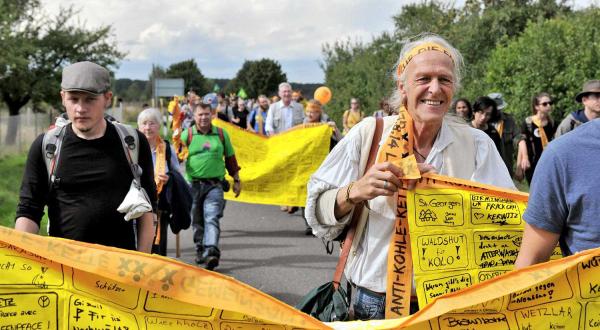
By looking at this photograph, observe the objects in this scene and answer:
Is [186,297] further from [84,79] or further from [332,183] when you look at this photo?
[84,79]

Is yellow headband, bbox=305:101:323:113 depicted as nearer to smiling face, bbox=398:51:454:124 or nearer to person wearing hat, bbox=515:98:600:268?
smiling face, bbox=398:51:454:124

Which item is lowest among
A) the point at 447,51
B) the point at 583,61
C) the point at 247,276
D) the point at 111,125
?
the point at 247,276

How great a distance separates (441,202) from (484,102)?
18.1 feet

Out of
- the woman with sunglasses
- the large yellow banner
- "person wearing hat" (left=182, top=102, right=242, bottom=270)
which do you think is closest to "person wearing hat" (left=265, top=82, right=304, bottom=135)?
"person wearing hat" (left=182, top=102, right=242, bottom=270)

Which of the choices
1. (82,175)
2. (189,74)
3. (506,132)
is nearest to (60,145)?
(82,175)

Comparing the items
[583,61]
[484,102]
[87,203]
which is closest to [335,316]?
[87,203]

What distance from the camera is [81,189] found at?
11.7 ft

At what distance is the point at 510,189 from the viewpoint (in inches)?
111

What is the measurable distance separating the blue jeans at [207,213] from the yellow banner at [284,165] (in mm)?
2047

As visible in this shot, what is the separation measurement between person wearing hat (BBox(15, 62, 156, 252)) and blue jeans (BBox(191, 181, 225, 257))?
13.8 ft

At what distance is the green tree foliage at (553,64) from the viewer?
1284 cm

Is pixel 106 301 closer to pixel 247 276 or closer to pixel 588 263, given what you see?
pixel 588 263

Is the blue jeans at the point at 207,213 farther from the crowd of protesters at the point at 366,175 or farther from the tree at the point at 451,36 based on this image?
the tree at the point at 451,36

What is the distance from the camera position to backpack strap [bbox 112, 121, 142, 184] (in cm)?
367
